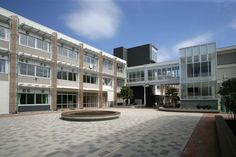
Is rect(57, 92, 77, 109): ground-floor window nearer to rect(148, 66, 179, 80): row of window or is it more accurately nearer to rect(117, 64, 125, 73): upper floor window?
rect(117, 64, 125, 73): upper floor window

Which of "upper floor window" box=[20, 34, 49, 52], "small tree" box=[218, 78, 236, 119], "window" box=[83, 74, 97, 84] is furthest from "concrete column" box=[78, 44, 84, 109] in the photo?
"small tree" box=[218, 78, 236, 119]

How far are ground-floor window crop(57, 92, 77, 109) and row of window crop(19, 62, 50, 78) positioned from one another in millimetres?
3908

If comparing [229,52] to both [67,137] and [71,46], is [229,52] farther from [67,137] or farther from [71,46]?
[67,137]

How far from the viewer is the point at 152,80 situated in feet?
128

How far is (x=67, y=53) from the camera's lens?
29.5m

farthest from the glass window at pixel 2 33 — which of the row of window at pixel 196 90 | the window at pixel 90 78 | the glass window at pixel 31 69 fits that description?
the row of window at pixel 196 90

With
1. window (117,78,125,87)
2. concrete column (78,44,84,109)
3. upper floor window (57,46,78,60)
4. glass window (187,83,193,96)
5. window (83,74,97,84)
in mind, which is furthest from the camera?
window (117,78,125,87)

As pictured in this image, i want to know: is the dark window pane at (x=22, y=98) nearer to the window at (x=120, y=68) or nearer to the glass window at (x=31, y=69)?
the glass window at (x=31, y=69)

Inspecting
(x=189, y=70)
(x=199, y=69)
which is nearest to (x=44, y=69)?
(x=189, y=70)

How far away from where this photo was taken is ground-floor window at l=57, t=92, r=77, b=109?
91.7 ft

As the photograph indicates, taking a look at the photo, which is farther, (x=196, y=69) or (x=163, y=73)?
(x=163, y=73)

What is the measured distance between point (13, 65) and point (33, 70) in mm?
2949

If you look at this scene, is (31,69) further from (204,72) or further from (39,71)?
(204,72)

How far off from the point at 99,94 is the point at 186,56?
17.1 meters
